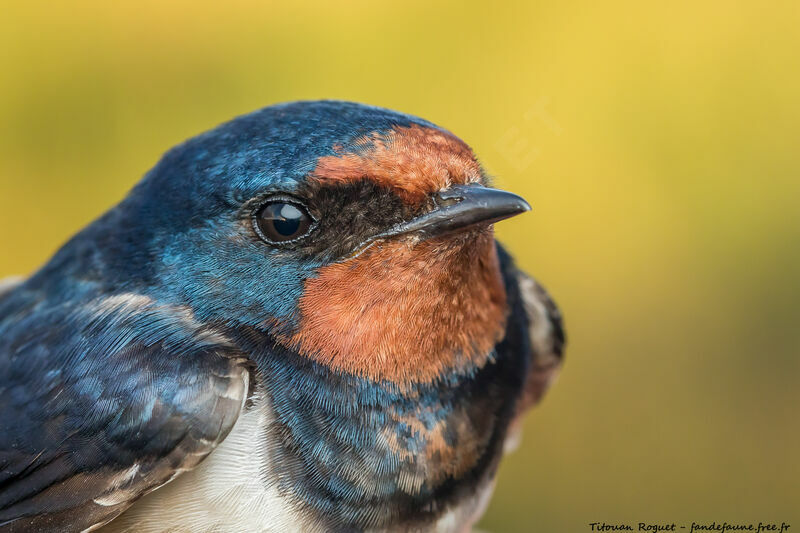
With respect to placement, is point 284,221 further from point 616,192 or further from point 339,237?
point 616,192

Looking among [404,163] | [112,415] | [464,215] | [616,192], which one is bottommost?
[616,192]

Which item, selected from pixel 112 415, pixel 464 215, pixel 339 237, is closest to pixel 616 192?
pixel 464 215

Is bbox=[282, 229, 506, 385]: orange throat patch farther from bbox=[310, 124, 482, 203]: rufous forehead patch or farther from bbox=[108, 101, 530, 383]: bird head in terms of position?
bbox=[310, 124, 482, 203]: rufous forehead patch

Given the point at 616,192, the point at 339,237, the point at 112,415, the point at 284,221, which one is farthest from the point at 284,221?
the point at 616,192

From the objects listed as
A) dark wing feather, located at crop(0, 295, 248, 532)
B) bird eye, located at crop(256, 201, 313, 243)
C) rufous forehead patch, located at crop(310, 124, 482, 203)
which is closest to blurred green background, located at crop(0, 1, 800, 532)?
rufous forehead patch, located at crop(310, 124, 482, 203)

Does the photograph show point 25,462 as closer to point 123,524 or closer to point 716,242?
point 123,524

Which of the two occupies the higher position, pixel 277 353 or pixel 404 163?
pixel 404 163

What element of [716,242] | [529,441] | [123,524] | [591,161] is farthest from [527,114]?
[123,524]

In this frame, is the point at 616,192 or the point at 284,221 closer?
the point at 284,221
